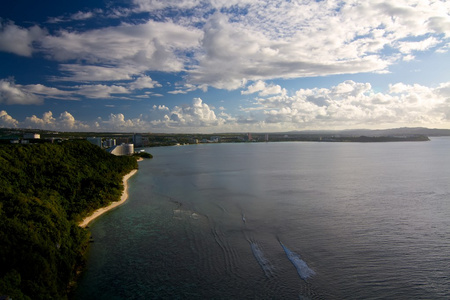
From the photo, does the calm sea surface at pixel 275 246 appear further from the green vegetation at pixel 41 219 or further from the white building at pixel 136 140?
the white building at pixel 136 140

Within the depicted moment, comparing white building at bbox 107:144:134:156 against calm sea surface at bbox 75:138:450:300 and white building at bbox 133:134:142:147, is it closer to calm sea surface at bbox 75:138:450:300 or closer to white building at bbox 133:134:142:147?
calm sea surface at bbox 75:138:450:300

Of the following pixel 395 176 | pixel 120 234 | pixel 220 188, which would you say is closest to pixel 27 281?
pixel 120 234

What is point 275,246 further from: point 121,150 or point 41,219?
point 121,150

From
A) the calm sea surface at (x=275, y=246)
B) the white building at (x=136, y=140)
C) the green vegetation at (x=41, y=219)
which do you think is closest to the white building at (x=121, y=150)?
the green vegetation at (x=41, y=219)

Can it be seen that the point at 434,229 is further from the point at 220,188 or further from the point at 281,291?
the point at 220,188

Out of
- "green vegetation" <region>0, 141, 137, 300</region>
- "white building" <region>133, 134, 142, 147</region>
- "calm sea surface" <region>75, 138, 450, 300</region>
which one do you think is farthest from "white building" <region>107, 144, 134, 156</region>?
"white building" <region>133, 134, 142, 147</region>

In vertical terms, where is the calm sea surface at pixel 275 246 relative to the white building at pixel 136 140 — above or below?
below
